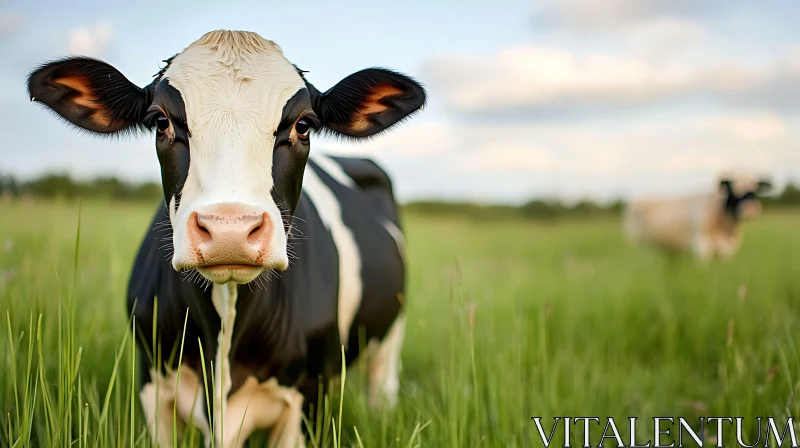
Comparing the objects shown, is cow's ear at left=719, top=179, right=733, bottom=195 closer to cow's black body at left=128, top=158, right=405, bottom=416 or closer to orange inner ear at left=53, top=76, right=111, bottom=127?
cow's black body at left=128, top=158, right=405, bottom=416

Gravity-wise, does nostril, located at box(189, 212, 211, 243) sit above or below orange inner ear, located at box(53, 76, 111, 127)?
below

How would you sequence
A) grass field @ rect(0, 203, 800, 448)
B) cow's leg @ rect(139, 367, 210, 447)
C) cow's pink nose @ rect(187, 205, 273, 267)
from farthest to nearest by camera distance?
cow's leg @ rect(139, 367, 210, 447), grass field @ rect(0, 203, 800, 448), cow's pink nose @ rect(187, 205, 273, 267)

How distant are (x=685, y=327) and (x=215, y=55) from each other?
5.23 m

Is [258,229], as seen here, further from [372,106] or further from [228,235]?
[372,106]

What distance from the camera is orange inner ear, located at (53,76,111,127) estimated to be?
2.69 m

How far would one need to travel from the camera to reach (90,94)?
8.92 feet

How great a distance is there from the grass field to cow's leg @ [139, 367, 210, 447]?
0.39 feet

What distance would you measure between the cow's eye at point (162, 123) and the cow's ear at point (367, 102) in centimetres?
62

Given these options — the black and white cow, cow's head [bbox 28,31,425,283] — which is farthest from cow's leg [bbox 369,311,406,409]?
cow's head [bbox 28,31,425,283]

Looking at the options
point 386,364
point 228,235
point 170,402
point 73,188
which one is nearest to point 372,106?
point 228,235

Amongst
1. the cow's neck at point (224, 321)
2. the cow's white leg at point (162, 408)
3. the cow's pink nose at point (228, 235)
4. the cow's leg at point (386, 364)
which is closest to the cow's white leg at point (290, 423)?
the cow's neck at point (224, 321)

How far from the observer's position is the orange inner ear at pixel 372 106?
2.89 metres

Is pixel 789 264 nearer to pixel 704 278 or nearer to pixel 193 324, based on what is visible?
pixel 704 278

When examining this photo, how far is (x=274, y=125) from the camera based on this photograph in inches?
94.0
